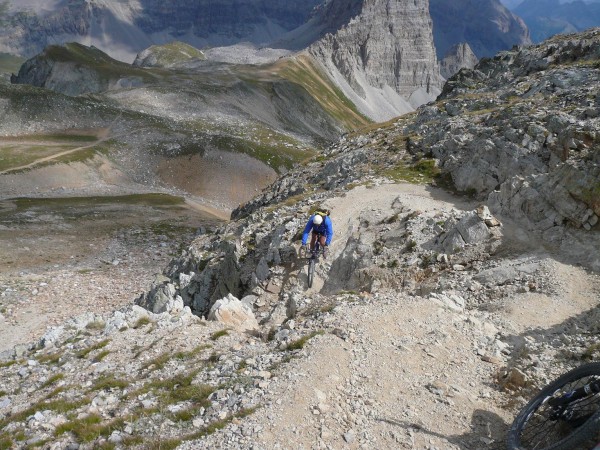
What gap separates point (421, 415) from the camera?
988 centimetres

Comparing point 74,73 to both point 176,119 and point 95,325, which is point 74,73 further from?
point 95,325

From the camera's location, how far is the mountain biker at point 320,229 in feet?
65.6

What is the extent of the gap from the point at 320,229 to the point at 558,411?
502 inches

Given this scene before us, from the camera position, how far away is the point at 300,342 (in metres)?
12.3

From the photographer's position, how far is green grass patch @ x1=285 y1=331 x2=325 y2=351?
1223 cm

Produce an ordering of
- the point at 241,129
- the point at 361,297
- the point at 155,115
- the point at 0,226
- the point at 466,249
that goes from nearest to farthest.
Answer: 1. the point at 361,297
2. the point at 466,249
3. the point at 0,226
4. the point at 155,115
5. the point at 241,129

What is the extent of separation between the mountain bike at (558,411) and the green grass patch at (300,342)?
550 centimetres

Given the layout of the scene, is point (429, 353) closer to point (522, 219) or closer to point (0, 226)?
point (522, 219)

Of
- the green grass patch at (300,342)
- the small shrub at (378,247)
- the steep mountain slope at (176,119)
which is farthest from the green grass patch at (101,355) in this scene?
the steep mountain slope at (176,119)

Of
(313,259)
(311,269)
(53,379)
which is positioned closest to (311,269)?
(311,269)

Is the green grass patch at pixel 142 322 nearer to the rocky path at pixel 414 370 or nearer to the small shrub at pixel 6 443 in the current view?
the small shrub at pixel 6 443

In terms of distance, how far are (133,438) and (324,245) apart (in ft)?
40.3

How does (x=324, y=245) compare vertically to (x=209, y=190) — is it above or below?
above

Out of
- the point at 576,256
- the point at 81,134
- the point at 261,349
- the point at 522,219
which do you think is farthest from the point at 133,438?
the point at 81,134
